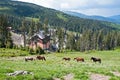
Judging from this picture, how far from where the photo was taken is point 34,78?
23.3 meters

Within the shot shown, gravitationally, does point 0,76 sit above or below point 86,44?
above

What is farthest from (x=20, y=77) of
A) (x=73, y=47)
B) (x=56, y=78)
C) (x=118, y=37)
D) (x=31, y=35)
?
(x=118, y=37)

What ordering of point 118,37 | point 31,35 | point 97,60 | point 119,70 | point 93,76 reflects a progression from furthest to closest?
point 118,37 < point 31,35 < point 97,60 < point 119,70 < point 93,76

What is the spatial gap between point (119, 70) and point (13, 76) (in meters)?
14.0

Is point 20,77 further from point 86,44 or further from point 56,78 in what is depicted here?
point 86,44

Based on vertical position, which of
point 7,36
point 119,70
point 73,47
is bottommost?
point 73,47

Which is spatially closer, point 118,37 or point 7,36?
point 7,36

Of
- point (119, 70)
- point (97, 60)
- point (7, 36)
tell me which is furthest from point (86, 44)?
point (119, 70)

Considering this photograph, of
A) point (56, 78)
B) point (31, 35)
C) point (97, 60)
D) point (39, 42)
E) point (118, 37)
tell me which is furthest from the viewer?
point (118, 37)

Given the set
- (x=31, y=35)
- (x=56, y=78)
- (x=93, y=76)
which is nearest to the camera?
(x=56, y=78)

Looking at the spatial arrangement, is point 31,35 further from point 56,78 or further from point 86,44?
point 56,78

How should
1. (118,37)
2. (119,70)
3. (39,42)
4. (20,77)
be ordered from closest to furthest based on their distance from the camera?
(20,77), (119,70), (39,42), (118,37)

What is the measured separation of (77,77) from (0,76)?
23.3 ft

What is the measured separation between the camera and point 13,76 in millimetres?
23297
